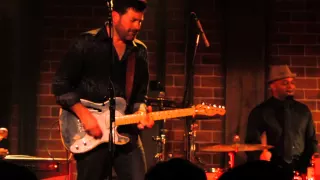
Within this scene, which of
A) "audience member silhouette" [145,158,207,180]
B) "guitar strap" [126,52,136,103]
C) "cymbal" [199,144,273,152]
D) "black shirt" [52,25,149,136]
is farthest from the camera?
"cymbal" [199,144,273,152]

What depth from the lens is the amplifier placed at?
6.22 m

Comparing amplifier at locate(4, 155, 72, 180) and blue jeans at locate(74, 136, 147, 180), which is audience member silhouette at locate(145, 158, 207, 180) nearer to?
blue jeans at locate(74, 136, 147, 180)

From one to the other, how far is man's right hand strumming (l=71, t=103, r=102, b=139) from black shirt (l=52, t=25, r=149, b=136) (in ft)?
0.20

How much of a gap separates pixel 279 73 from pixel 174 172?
15.9ft

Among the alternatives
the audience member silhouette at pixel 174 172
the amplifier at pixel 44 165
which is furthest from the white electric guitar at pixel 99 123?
the audience member silhouette at pixel 174 172

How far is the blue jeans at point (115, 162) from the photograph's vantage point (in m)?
5.33

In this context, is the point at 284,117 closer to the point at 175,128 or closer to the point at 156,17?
the point at 175,128

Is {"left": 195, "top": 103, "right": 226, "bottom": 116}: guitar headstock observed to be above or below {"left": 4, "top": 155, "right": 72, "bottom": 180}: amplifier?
above

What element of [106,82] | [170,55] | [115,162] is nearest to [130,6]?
[106,82]

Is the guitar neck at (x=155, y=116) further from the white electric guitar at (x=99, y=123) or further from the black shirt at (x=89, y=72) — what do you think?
the black shirt at (x=89, y=72)

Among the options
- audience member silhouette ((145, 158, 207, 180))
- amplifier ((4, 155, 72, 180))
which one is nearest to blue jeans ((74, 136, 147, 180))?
amplifier ((4, 155, 72, 180))

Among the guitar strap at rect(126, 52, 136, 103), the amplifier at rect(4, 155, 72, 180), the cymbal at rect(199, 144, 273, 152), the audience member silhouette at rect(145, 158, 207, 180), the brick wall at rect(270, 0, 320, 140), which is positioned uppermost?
the brick wall at rect(270, 0, 320, 140)

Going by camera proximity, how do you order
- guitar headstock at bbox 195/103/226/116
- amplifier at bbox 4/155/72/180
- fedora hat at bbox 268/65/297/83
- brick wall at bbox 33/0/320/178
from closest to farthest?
1. amplifier at bbox 4/155/72/180
2. guitar headstock at bbox 195/103/226/116
3. fedora hat at bbox 268/65/297/83
4. brick wall at bbox 33/0/320/178

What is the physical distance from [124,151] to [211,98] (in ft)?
9.57
